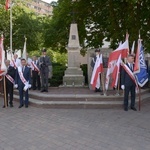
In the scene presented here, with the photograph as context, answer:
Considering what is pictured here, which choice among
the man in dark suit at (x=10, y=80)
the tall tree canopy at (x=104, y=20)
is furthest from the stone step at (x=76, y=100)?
the tall tree canopy at (x=104, y=20)

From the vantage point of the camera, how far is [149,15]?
649 inches

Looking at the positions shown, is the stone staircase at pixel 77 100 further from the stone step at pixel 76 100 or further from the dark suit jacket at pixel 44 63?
the dark suit jacket at pixel 44 63

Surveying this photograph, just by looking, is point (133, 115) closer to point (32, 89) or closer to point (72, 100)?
point (72, 100)

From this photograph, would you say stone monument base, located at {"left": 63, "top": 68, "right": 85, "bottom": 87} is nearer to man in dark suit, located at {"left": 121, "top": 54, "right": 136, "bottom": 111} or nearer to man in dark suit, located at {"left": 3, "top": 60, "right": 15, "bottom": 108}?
man in dark suit, located at {"left": 3, "top": 60, "right": 15, "bottom": 108}

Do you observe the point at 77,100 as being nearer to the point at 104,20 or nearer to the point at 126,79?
the point at 126,79

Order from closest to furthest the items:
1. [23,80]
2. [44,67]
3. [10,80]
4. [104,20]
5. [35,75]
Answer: [23,80] < [10,80] < [44,67] < [35,75] < [104,20]

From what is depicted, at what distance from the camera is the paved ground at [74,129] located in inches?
237

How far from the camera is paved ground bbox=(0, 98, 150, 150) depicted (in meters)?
6.02

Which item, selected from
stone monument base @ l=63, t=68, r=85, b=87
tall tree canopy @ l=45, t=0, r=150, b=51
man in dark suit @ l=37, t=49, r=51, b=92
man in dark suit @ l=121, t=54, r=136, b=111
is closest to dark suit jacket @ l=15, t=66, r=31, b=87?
man in dark suit @ l=37, t=49, r=51, b=92

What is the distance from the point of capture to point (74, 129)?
7262 millimetres

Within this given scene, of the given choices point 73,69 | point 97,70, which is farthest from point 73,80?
point 97,70

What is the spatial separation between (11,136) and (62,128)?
145cm

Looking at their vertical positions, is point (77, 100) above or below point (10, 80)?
below

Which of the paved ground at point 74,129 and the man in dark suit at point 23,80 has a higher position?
the man in dark suit at point 23,80
